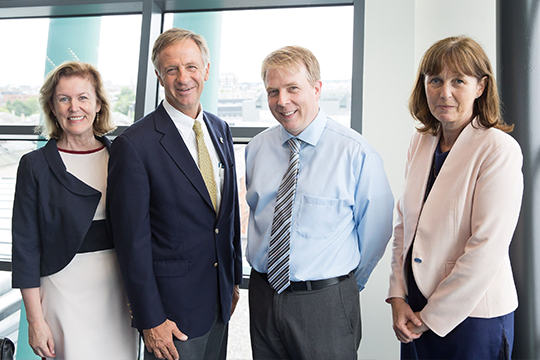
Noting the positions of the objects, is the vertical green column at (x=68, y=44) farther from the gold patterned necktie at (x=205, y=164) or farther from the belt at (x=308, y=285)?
the belt at (x=308, y=285)

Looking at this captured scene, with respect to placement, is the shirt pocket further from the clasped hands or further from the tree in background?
the tree in background

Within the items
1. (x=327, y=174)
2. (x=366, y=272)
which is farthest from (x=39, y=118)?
(x=366, y=272)

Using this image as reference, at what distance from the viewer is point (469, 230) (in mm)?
1312

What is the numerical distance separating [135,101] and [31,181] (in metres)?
1.34

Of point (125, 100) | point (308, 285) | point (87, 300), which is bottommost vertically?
point (87, 300)

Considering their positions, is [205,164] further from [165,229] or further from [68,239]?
[68,239]

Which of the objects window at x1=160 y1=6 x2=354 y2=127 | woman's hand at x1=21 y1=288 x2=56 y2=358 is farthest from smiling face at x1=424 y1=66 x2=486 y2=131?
woman's hand at x1=21 y1=288 x2=56 y2=358

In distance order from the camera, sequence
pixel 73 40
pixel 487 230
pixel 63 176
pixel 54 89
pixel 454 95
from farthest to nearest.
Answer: pixel 73 40
pixel 54 89
pixel 63 176
pixel 454 95
pixel 487 230

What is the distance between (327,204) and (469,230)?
52cm

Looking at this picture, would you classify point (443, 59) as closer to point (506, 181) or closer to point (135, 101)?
point (506, 181)

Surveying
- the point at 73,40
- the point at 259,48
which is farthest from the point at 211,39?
the point at 73,40

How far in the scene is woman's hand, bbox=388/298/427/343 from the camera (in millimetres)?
1412

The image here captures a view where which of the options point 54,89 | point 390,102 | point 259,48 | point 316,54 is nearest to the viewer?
point 54,89

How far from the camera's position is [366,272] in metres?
1.67
